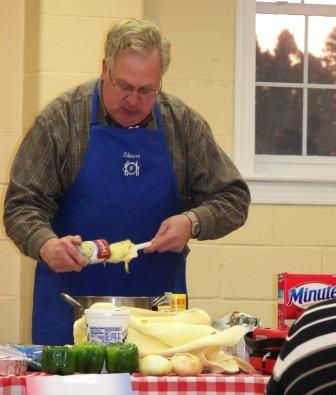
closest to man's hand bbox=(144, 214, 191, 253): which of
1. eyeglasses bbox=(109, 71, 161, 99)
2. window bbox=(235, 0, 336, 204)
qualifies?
eyeglasses bbox=(109, 71, 161, 99)

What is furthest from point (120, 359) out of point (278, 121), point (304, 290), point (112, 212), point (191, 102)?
point (278, 121)

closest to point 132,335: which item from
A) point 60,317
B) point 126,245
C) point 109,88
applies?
point 126,245

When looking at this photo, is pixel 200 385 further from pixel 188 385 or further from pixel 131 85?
pixel 131 85

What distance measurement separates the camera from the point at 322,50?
12.9ft

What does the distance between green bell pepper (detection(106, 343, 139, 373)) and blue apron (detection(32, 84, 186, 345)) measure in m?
0.88

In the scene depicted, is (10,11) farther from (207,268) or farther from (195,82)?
(207,268)

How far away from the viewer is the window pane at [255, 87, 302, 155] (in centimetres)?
388

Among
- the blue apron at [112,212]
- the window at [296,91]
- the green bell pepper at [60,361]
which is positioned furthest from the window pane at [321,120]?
the green bell pepper at [60,361]

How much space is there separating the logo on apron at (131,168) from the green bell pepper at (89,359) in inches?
39.7

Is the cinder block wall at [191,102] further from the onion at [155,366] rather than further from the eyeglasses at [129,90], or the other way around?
the onion at [155,366]

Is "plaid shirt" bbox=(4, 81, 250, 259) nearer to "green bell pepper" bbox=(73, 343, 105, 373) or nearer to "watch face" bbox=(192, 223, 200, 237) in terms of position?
"watch face" bbox=(192, 223, 200, 237)

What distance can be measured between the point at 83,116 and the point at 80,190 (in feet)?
0.72

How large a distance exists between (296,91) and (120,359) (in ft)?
7.49

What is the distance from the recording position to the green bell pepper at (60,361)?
183cm
